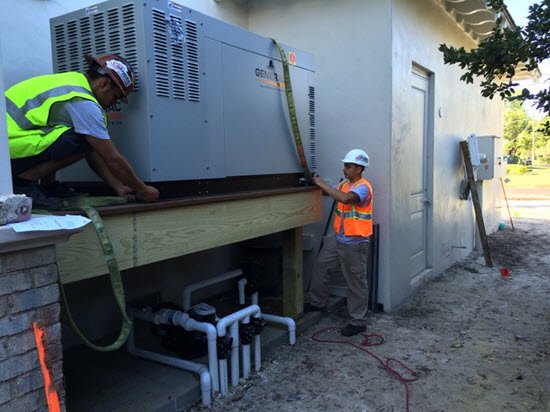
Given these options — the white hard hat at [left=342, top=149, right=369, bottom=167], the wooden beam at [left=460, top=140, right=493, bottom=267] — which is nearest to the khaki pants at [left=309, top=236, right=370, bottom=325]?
the white hard hat at [left=342, top=149, right=369, bottom=167]

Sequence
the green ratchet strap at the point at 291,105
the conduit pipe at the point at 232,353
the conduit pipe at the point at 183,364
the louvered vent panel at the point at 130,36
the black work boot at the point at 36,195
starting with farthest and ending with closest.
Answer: the green ratchet strap at the point at 291,105 < the conduit pipe at the point at 232,353 < the conduit pipe at the point at 183,364 < the louvered vent panel at the point at 130,36 < the black work boot at the point at 36,195

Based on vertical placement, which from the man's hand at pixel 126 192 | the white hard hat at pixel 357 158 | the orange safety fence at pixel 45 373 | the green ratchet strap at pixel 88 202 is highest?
the white hard hat at pixel 357 158

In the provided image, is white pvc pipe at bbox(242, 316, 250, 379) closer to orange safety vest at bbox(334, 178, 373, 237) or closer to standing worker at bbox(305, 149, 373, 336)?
standing worker at bbox(305, 149, 373, 336)

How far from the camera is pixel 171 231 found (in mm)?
2688

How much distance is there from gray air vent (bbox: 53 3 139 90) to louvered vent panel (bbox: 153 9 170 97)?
0.12 metres

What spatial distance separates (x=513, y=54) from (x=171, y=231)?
8.91 ft

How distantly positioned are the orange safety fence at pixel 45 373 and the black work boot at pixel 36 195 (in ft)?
2.12

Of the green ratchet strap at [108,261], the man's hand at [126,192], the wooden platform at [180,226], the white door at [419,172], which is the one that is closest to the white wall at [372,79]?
the white door at [419,172]

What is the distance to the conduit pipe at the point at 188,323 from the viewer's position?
10.5ft

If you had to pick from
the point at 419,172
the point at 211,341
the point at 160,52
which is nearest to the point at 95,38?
the point at 160,52

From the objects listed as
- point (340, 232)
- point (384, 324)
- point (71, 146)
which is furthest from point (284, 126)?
point (384, 324)

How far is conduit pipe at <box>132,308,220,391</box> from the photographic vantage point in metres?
3.21

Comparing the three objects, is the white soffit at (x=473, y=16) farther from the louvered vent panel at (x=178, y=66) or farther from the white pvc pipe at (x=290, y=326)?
the white pvc pipe at (x=290, y=326)

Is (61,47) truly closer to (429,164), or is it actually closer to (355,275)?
(355,275)
